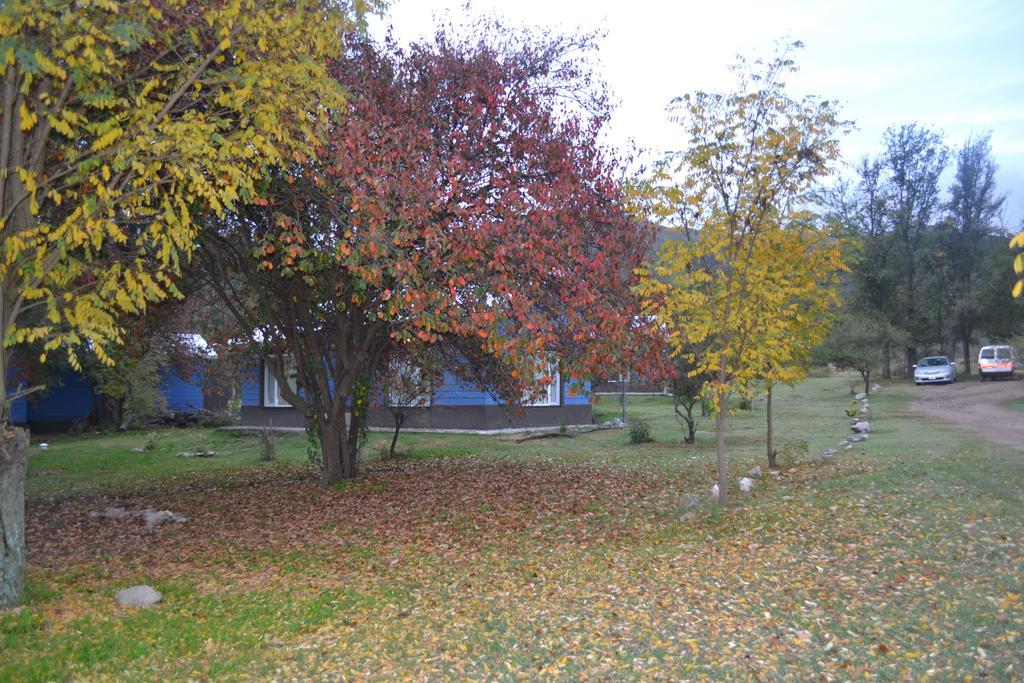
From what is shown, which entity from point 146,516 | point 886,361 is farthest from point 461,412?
point 886,361

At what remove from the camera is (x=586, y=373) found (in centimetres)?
820

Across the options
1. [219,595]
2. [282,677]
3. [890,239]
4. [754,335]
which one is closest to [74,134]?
[219,595]

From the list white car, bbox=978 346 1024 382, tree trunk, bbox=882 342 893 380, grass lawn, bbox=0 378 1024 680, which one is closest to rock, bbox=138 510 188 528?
grass lawn, bbox=0 378 1024 680

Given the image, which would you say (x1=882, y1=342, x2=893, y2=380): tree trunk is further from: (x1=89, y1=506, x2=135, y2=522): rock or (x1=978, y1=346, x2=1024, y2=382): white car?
(x1=89, y1=506, x2=135, y2=522): rock

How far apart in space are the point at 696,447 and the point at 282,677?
13.9 meters

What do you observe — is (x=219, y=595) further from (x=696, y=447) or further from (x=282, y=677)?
(x=696, y=447)

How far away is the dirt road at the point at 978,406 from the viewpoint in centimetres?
1732

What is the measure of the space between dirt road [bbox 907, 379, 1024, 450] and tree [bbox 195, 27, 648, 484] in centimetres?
956

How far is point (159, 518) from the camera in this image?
9156 millimetres

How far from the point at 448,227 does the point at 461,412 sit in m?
14.0

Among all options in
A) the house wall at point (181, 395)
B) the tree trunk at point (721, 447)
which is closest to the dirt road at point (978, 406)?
the tree trunk at point (721, 447)

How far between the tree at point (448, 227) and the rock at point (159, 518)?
7.94ft

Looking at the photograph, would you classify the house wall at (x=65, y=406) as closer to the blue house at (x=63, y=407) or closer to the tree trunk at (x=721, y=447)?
the blue house at (x=63, y=407)

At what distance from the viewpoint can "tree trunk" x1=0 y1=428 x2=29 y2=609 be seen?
5613 mm
